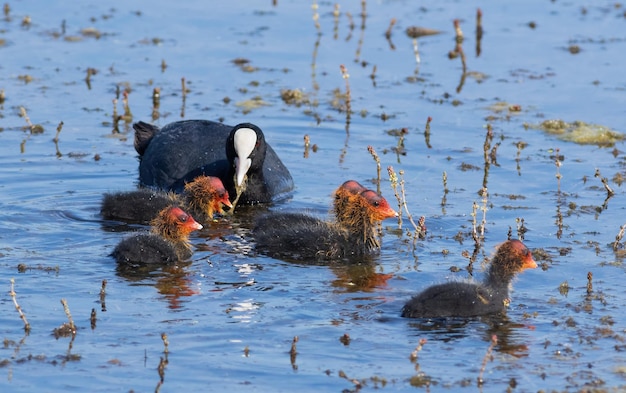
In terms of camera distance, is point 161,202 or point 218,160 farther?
point 218,160

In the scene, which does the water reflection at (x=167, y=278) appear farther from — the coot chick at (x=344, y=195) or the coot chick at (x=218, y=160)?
the coot chick at (x=218, y=160)

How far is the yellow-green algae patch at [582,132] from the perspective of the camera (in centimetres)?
1116

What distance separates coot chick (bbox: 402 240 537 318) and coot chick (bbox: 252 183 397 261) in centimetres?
124

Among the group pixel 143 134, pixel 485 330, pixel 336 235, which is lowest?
pixel 485 330

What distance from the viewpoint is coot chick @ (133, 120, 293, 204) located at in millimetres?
9625

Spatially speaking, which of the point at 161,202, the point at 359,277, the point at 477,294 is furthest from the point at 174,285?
the point at 477,294

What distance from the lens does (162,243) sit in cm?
781

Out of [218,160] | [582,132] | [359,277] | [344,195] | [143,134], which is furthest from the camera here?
[582,132]

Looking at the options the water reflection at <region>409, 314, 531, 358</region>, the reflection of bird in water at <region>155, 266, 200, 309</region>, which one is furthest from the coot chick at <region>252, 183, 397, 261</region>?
the water reflection at <region>409, 314, 531, 358</region>

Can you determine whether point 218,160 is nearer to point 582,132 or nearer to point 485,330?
point 582,132

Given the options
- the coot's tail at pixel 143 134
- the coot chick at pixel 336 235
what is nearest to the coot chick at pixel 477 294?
the coot chick at pixel 336 235

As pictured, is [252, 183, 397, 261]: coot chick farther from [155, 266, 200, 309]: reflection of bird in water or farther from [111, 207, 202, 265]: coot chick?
[155, 266, 200, 309]: reflection of bird in water

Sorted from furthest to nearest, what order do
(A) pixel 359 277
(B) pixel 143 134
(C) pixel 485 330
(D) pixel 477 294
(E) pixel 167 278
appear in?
(B) pixel 143 134 < (A) pixel 359 277 < (E) pixel 167 278 < (D) pixel 477 294 < (C) pixel 485 330

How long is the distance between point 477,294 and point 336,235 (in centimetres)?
154
